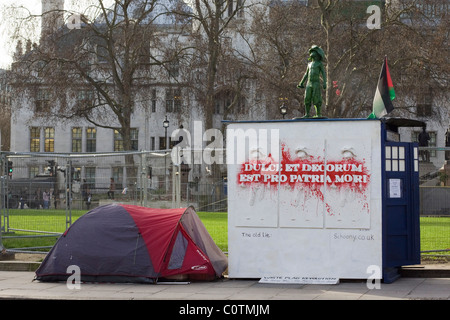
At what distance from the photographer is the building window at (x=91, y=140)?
87812 mm

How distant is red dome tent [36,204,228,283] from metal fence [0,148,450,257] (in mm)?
2644

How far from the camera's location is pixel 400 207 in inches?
546

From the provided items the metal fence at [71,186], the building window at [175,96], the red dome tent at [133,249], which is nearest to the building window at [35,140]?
the building window at [175,96]

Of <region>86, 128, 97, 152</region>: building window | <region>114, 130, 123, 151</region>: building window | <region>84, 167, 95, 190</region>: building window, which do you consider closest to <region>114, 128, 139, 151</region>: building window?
A: <region>114, 130, 123, 151</region>: building window

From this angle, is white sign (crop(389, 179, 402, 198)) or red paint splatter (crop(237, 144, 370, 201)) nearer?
red paint splatter (crop(237, 144, 370, 201))

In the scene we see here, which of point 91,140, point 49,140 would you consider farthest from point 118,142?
point 49,140

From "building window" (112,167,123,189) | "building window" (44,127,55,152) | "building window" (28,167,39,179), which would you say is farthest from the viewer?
"building window" (44,127,55,152)

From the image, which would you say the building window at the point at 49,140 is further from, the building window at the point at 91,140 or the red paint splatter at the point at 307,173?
the red paint splatter at the point at 307,173

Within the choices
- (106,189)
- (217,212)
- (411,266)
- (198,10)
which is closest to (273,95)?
(198,10)

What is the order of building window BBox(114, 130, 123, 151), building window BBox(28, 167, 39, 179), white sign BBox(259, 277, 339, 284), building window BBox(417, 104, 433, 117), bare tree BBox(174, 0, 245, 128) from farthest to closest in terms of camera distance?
building window BBox(114, 130, 123, 151)
building window BBox(417, 104, 433, 117)
bare tree BBox(174, 0, 245, 128)
building window BBox(28, 167, 39, 179)
white sign BBox(259, 277, 339, 284)

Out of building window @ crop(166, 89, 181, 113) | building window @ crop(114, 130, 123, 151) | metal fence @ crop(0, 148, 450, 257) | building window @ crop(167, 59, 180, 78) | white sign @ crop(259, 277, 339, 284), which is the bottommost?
white sign @ crop(259, 277, 339, 284)

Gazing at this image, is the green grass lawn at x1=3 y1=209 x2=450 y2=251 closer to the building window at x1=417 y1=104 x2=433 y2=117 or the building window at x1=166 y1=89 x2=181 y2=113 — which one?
the building window at x1=166 y1=89 x2=181 y2=113

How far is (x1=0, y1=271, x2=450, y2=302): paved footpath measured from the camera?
12.0m

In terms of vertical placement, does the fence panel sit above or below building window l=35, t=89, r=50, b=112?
below
